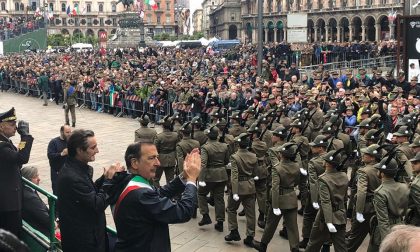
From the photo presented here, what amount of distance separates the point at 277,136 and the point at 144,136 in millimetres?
3168

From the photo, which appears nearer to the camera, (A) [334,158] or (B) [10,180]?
(B) [10,180]

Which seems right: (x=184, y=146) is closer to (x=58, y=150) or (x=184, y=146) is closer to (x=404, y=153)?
(x=58, y=150)

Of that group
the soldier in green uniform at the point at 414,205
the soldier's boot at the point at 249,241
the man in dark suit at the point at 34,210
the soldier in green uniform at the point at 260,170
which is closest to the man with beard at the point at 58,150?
the man in dark suit at the point at 34,210

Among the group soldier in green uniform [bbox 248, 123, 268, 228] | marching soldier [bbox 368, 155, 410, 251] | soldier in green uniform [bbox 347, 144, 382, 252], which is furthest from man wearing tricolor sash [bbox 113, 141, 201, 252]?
soldier in green uniform [bbox 248, 123, 268, 228]

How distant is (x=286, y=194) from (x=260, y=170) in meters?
1.55

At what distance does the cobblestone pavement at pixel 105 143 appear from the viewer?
9094 mm

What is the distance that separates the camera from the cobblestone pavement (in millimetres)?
9094

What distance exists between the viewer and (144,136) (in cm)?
1154

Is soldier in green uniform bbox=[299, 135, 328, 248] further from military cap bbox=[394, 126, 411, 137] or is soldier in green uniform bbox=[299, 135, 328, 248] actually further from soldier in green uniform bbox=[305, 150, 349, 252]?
military cap bbox=[394, 126, 411, 137]

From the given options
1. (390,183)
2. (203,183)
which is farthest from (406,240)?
(203,183)

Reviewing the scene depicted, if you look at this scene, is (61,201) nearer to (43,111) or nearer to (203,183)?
(203,183)

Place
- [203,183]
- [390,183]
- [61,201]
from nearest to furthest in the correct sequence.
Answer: [61,201]
[390,183]
[203,183]

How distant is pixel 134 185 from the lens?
4332 mm

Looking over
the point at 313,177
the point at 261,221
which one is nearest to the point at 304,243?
the point at 313,177
